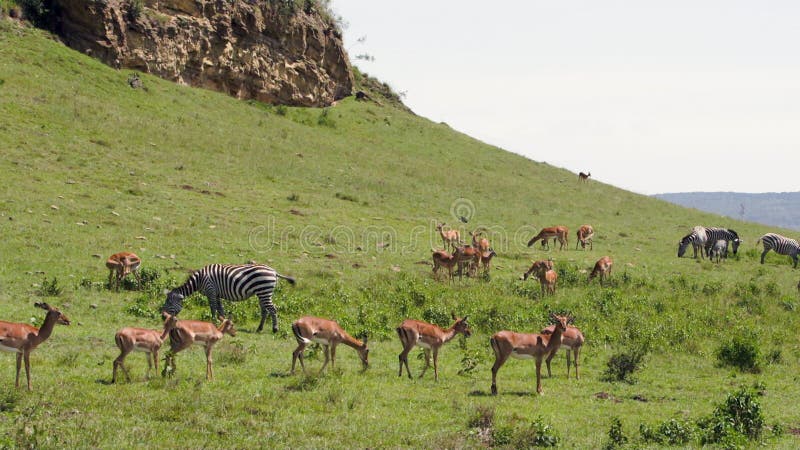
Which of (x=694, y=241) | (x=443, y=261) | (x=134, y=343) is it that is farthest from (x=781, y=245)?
(x=134, y=343)

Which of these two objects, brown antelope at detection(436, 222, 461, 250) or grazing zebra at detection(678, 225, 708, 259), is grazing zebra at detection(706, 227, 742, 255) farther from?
brown antelope at detection(436, 222, 461, 250)

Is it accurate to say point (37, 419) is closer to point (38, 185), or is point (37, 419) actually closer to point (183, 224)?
point (183, 224)

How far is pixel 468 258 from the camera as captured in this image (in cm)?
2667

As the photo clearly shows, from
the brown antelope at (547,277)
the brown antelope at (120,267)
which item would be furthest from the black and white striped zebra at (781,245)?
the brown antelope at (120,267)

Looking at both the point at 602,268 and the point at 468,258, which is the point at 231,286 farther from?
the point at 602,268

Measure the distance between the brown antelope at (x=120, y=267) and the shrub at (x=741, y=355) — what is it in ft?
50.8

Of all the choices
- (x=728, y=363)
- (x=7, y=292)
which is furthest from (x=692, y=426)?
(x=7, y=292)

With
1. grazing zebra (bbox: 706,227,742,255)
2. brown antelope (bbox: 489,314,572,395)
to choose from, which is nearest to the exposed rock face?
grazing zebra (bbox: 706,227,742,255)

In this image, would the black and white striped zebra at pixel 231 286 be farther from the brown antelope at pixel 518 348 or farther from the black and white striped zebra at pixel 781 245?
the black and white striped zebra at pixel 781 245

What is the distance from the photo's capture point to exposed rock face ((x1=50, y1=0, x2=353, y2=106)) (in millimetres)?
47250

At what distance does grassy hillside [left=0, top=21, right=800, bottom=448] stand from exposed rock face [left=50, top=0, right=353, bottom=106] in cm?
231

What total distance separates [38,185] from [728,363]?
84.0ft

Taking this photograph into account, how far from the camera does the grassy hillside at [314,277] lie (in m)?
11.3

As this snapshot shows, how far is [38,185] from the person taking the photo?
2919 centimetres
